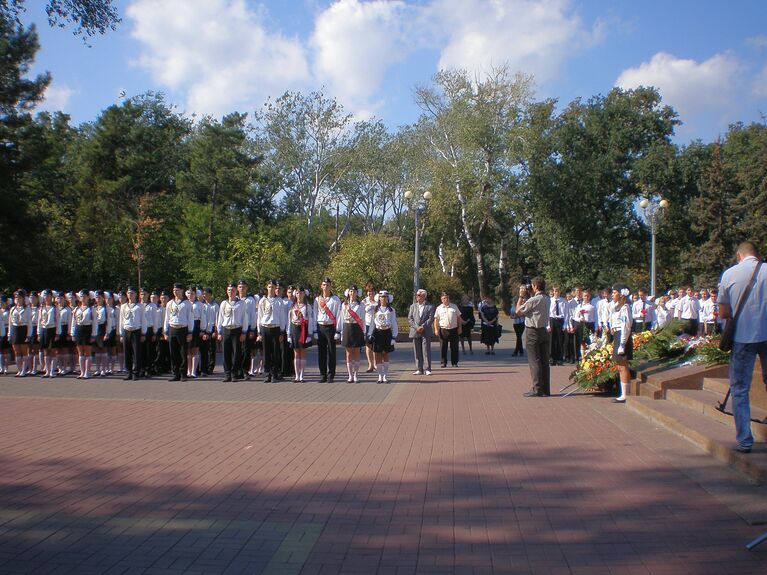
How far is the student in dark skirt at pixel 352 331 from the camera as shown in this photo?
15727 mm

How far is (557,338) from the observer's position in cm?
2016

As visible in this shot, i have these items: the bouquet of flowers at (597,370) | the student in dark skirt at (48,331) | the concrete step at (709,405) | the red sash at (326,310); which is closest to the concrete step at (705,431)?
the concrete step at (709,405)

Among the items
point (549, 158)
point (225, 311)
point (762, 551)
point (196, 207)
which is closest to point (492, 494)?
point (762, 551)

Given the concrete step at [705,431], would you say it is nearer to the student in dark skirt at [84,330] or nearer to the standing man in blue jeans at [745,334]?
the standing man in blue jeans at [745,334]

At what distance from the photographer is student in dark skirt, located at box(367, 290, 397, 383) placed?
1585 centimetres

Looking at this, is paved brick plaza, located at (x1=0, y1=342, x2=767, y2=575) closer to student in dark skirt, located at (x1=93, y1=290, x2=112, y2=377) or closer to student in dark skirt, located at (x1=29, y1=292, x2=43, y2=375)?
student in dark skirt, located at (x1=93, y1=290, x2=112, y2=377)

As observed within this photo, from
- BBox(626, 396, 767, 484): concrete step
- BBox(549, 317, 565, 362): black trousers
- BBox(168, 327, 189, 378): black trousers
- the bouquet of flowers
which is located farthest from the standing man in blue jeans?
BBox(549, 317, 565, 362): black trousers

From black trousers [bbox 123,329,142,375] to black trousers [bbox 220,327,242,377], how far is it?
6.73ft

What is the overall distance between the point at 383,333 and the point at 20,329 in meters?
8.62

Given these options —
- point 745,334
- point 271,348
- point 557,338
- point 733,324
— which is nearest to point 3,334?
point 271,348

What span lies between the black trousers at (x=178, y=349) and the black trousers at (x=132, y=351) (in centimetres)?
82

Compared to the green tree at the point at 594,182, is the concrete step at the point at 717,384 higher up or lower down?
lower down

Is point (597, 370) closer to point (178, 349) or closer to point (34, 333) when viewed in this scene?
point (178, 349)

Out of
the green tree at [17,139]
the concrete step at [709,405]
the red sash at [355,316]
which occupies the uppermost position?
the green tree at [17,139]
